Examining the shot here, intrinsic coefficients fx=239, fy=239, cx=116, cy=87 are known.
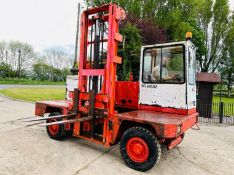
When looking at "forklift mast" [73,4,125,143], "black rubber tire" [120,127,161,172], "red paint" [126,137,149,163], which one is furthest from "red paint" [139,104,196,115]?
"red paint" [126,137,149,163]

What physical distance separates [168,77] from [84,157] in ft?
8.87

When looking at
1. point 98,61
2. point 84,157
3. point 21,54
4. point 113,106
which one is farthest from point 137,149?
point 21,54

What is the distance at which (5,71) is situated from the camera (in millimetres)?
52969

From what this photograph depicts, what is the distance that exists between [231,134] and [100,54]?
247 inches

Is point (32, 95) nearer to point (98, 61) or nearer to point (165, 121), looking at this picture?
point (98, 61)

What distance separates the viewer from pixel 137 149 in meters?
4.98

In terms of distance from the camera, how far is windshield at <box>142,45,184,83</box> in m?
5.59

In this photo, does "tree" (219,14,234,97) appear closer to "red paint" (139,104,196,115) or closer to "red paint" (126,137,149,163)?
"red paint" (139,104,196,115)

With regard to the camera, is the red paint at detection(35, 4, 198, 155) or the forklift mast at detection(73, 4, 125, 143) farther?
the forklift mast at detection(73, 4, 125, 143)

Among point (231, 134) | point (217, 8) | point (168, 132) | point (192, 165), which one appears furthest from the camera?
point (217, 8)

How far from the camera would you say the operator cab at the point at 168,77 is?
548 centimetres

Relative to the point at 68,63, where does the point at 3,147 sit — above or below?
below

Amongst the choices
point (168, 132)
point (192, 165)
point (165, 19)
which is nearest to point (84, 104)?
point (168, 132)

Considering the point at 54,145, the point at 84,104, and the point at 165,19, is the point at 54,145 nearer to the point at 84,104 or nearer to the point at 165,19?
the point at 84,104
